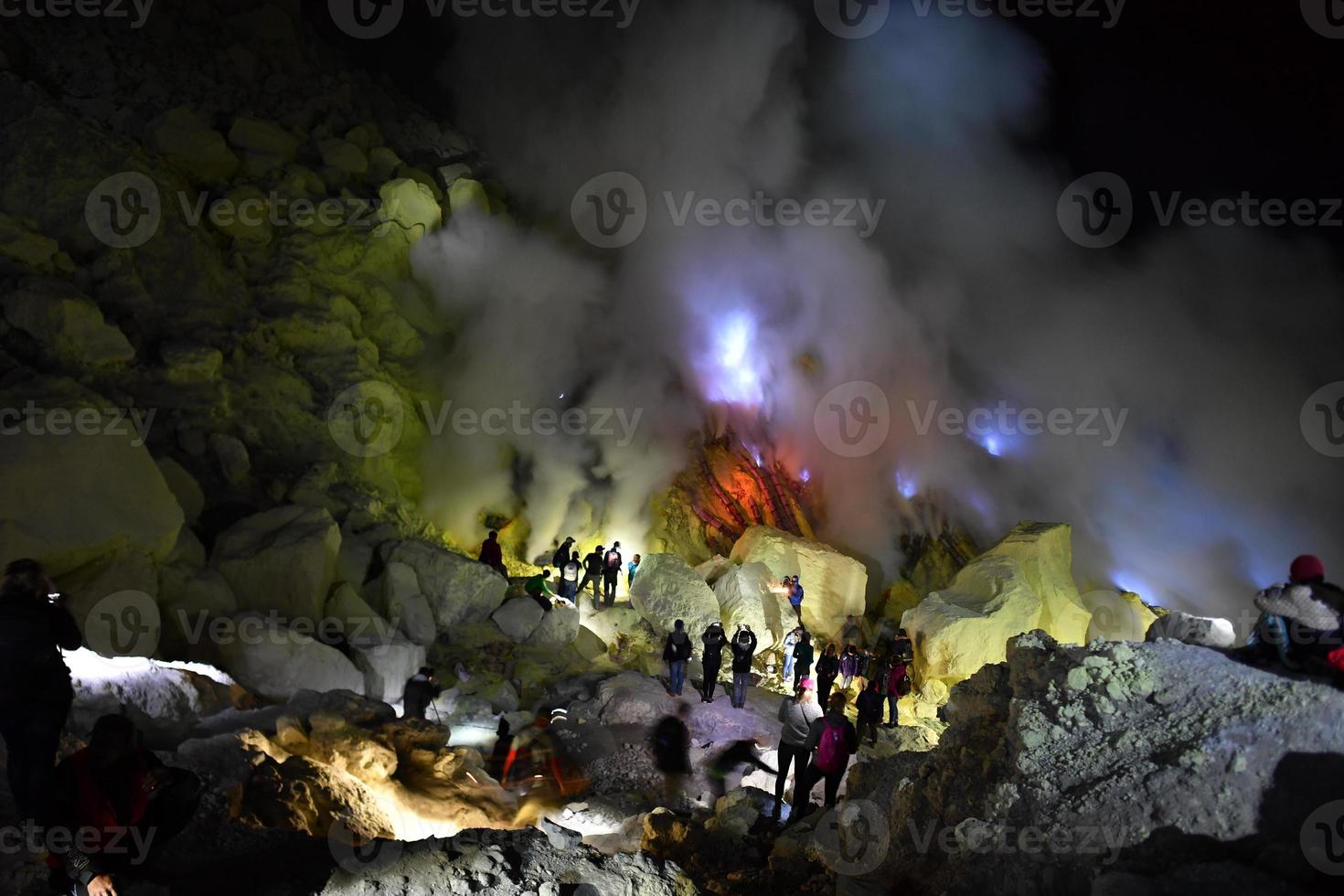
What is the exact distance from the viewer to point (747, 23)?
20.2 meters

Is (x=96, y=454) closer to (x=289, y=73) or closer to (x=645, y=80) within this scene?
(x=289, y=73)

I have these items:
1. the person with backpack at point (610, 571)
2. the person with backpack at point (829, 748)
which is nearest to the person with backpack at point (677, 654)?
the person with backpack at point (610, 571)

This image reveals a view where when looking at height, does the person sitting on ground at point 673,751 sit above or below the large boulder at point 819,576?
below

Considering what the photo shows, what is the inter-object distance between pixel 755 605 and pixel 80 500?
39.2ft

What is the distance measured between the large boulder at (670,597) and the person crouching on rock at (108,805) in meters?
11.9

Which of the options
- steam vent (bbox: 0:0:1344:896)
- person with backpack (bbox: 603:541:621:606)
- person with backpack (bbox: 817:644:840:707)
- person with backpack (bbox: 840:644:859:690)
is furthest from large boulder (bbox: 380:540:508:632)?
person with backpack (bbox: 840:644:859:690)

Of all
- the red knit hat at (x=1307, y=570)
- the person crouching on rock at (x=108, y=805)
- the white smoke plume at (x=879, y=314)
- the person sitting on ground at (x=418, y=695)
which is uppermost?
the white smoke plume at (x=879, y=314)

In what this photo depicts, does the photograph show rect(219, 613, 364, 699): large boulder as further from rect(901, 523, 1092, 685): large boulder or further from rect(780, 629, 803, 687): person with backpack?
rect(901, 523, 1092, 685): large boulder

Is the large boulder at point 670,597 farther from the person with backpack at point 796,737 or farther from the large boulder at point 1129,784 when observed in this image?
the large boulder at point 1129,784

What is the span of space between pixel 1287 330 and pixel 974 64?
10.1 meters

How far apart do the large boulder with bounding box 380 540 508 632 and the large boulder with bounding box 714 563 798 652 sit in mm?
5422

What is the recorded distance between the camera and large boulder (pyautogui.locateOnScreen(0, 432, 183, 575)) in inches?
301

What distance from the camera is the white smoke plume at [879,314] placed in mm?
17344

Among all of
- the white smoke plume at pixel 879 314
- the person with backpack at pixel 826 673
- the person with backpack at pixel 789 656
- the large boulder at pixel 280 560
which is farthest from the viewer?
the white smoke plume at pixel 879 314
